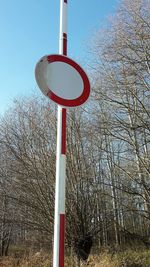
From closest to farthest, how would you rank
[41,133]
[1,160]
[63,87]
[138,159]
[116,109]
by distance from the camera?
[63,87] → [138,159] → [116,109] → [41,133] → [1,160]

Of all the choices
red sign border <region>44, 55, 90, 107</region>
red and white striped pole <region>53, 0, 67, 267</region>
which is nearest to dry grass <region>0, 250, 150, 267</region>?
red and white striped pole <region>53, 0, 67, 267</region>

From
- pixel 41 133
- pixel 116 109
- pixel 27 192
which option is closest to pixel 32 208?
pixel 27 192

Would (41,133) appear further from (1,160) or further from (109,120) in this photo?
(1,160)

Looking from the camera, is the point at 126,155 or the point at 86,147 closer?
the point at 126,155

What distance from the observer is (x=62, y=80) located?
305 centimetres

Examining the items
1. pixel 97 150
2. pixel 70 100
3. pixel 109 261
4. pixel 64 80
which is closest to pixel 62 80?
pixel 64 80

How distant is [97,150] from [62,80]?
275 inches

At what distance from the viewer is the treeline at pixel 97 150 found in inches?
321

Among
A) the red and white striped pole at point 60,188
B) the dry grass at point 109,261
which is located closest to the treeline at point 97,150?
the dry grass at point 109,261

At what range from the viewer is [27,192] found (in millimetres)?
9742

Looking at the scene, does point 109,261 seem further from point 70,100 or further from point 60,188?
point 70,100

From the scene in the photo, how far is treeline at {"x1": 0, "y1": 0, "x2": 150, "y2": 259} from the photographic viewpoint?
816 centimetres

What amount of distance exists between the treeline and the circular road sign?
5.03 m

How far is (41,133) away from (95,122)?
81.7 inches
